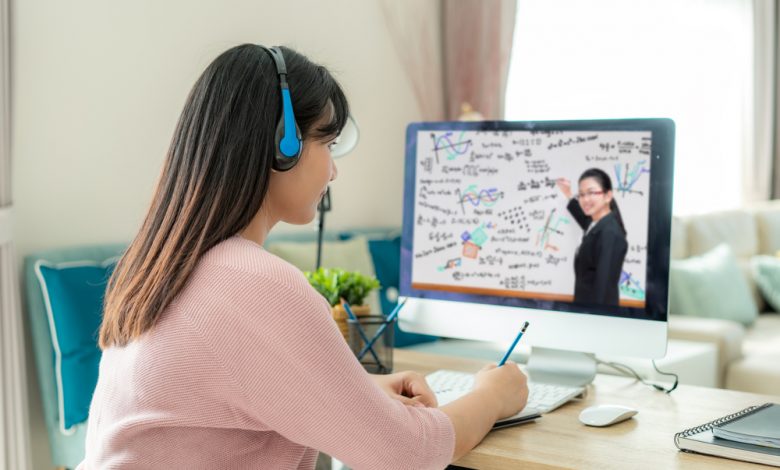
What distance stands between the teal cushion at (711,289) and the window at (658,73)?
23.4 inches

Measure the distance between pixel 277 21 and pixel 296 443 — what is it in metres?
2.47

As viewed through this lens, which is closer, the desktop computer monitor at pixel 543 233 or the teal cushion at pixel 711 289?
the desktop computer monitor at pixel 543 233

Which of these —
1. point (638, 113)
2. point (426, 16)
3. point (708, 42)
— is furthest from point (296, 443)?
point (708, 42)

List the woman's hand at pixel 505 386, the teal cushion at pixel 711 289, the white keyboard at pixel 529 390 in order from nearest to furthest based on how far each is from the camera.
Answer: the woman's hand at pixel 505 386 → the white keyboard at pixel 529 390 → the teal cushion at pixel 711 289

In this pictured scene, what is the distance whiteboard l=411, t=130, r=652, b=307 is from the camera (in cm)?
Answer: 153

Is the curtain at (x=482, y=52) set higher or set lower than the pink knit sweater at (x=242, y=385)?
higher

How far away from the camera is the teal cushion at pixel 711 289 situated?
3734 mm

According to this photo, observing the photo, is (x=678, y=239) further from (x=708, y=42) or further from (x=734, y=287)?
(x=708, y=42)

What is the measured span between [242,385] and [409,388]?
0.47 m

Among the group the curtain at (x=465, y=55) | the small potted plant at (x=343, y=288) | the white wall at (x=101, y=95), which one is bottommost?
the small potted plant at (x=343, y=288)

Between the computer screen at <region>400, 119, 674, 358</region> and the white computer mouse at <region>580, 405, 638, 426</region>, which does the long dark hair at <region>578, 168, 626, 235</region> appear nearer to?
the computer screen at <region>400, 119, 674, 358</region>

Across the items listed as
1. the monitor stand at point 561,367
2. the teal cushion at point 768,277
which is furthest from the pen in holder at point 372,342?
the teal cushion at point 768,277

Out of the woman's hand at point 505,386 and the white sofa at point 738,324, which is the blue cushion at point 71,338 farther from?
the white sofa at point 738,324

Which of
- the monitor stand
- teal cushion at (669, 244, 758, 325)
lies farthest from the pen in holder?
teal cushion at (669, 244, 758, 325)
